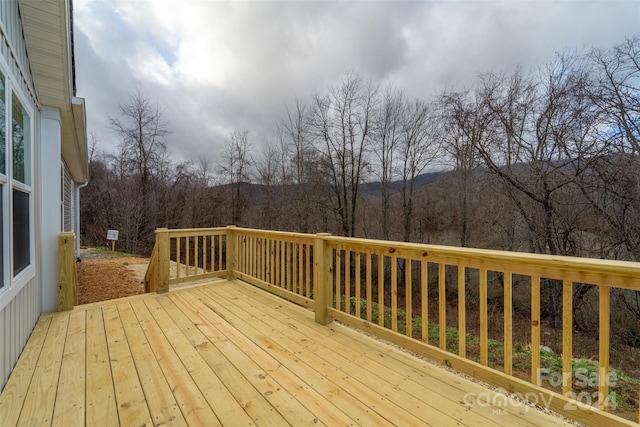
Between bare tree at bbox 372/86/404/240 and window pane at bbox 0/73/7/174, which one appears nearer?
window pane at bbox 0/73/7/174

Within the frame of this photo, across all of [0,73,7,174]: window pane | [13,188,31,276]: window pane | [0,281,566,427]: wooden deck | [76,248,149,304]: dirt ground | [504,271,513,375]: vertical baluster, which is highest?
[0,73,7,174]: window pane

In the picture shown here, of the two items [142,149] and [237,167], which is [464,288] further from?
[142,149]

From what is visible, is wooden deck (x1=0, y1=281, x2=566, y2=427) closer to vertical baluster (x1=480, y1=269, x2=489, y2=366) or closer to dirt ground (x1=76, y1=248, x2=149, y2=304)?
vertical baluster (x1=480, y1=269, x2=489, y2=366)

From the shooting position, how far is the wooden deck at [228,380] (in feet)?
4.92

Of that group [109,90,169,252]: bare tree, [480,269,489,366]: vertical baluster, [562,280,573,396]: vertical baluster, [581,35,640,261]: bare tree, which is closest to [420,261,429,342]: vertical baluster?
[480,269,489,366]: vertical baluster

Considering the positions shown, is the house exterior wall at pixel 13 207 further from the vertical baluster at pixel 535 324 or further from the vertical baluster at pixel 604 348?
the vertical baluster at pixel 604 348

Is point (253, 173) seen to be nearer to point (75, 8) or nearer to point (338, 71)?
point (338, 71)

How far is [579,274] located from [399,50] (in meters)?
8.08

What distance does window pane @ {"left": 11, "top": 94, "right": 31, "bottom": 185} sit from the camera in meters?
2.21

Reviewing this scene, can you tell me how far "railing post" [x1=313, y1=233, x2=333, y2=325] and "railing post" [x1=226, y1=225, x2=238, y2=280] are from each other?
7.13 ft

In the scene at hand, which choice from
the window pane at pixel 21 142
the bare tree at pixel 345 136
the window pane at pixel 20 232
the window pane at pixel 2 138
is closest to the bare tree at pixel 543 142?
the bare tree at pixel 345 136

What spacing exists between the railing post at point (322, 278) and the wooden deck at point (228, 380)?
0.14m

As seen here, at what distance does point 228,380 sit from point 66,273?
271 centimetres

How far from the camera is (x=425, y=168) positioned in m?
10.3
